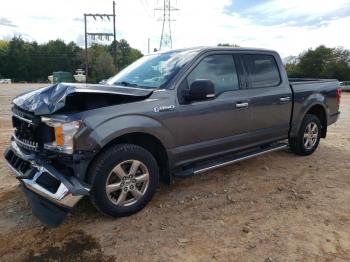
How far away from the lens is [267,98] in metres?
5.01

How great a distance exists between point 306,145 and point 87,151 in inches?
167

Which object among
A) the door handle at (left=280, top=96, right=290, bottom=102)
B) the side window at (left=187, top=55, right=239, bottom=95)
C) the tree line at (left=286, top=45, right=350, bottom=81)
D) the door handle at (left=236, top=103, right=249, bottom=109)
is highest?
the tree line at (left=286, top=45, right=350, bottom=81)

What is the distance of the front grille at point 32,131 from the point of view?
11.3 ft

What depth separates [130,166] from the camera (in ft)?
12.0

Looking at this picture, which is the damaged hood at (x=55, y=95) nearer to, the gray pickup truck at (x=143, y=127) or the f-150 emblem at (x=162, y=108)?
the gray pickup truck at (x=143, y=127)

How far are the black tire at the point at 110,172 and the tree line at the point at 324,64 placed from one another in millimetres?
37846

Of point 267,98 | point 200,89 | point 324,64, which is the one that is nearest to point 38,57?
point 324,64

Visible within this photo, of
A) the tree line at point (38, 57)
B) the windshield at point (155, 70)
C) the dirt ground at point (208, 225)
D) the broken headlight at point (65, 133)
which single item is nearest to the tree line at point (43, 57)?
the tree line at point (38, 57)

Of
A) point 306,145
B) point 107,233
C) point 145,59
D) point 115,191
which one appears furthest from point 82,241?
point 306,145

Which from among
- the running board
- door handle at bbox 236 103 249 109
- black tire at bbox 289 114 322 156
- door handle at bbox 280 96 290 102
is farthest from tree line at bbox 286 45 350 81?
door handle at bbox 236 103 249 109

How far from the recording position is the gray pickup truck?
3.27m

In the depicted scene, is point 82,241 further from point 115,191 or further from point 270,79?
point 270,79

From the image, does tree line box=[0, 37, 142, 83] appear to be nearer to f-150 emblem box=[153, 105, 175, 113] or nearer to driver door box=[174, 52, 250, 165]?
driver door box=[174, 52, 250, 165]

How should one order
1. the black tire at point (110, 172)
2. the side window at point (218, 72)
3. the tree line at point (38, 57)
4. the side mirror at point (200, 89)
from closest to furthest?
the black tire at point (110, 172)
the side mirror at point (200, 89)
the side window at point (218, 72)
the tree line at point (38, 57)
